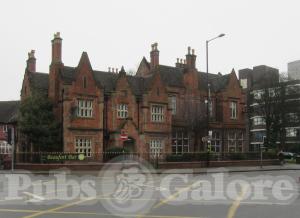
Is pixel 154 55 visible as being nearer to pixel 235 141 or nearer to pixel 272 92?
pixel 235 141

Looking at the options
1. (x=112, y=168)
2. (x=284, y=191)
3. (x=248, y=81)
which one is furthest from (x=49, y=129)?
(x=248, y=81)

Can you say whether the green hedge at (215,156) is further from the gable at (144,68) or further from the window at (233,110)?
the gable at (144,68)

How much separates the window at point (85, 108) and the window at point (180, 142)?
35.5 feet

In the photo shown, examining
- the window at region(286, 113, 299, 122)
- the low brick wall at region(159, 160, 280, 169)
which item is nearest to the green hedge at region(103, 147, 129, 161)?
the low brick wall at region(159, 160, 280, 169)

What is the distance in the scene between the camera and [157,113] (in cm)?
5028

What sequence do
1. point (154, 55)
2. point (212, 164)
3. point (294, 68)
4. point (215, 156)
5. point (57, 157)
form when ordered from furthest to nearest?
point (294, 68) < point (154, 55) < point (215, 156) < point (212, 164) < point (57, 157)

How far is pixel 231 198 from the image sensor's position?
1669cm

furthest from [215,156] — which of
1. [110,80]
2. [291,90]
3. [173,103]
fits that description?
[291,90]

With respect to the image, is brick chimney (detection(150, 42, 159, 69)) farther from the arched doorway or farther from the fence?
the fence

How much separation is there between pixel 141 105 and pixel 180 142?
277 inches

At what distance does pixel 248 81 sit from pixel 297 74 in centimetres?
1138

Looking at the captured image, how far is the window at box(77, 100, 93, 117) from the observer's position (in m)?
45.1

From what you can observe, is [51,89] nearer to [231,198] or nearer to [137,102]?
[137,102]

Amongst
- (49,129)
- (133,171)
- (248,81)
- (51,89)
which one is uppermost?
(248,81)
